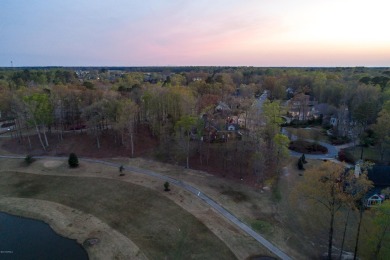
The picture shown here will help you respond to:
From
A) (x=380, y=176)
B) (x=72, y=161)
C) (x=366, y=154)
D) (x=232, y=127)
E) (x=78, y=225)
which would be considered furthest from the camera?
(x=232, y=127)

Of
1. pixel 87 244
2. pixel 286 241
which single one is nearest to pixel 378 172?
pixel 286 241

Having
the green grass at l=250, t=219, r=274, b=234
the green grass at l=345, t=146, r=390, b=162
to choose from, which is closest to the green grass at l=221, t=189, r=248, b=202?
the green grass at l=250, t=219, r=274, b=234

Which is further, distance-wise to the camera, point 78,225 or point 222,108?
point 222,108

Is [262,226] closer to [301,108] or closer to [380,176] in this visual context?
[380,176]

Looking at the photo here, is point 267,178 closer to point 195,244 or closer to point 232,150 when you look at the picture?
point 232,150

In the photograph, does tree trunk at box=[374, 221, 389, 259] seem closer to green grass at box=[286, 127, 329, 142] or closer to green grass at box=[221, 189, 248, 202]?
green grass at box=[221, 189, 248, 202]

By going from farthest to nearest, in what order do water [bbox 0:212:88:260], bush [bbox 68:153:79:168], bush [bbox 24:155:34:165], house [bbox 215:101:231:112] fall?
house [bbox 215:101:231:112] < bush [bbox 24:155:34:165] < bush [bbox 68:153:79:168] < water [bbox 0:212:88:260]

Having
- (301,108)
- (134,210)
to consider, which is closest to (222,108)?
(301,108)
